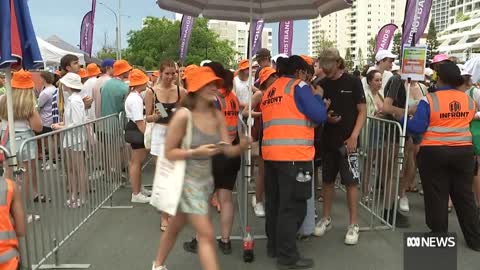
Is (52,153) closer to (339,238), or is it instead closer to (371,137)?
(339,238)

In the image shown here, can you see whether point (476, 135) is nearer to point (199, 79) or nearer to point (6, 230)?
point (199, 79)

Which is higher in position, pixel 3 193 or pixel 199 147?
pixel 199 147

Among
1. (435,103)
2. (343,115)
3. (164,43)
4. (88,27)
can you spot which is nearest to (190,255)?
(343,115)

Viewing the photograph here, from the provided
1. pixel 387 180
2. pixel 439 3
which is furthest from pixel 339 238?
pixel 439 3

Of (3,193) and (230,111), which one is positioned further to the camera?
(230,111)

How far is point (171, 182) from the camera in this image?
3186 millimetres

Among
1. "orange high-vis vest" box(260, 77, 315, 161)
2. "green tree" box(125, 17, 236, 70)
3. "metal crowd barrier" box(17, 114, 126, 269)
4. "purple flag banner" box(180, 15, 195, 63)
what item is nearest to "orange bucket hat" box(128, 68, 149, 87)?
"metal crowd barrier" box(17, 114, 126, 269)

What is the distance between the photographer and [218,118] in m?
3.44

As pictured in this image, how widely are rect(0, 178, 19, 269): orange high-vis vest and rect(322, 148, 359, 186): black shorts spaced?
3.09 meters

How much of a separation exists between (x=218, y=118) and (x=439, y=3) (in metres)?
185

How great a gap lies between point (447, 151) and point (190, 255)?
263 centimetres

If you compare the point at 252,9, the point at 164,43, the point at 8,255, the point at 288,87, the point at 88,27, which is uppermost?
the point at 164,43

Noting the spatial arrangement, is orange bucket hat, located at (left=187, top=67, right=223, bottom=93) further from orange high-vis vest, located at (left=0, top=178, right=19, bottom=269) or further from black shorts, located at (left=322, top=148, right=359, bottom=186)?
black shorts, located at (left=322, top=148, right=359, bottom=186)

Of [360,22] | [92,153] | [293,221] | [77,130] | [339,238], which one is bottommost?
[339,238]
